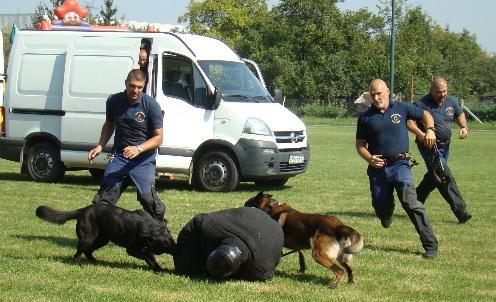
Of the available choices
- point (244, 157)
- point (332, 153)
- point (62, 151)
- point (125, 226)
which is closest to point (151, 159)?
point (125, 226)

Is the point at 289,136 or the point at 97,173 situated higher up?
the point at 289,136

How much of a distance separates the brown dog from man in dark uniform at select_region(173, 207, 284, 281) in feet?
0.54

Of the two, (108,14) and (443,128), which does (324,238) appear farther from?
(108,14)

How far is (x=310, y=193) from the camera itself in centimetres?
1450

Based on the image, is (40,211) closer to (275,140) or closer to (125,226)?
(125,226)

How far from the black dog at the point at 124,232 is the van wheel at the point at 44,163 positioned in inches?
296

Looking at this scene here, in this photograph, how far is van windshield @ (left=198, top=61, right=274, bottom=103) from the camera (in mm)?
14258

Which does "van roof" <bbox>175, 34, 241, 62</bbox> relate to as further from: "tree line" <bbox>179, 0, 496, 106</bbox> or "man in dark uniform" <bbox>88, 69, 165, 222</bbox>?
"tree line" <bbox>179, 0, 496, 106</bbox>

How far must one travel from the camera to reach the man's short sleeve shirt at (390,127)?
8.53m

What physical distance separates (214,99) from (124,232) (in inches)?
265

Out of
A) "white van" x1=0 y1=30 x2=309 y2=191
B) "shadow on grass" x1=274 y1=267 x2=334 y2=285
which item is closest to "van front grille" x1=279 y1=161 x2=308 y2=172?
"white van" x1=0 y1=30 x2=309 y2=191

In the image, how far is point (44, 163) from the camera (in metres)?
15.0

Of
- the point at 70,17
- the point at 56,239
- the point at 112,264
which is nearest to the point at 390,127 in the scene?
the point at 112,264

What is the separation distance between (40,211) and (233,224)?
79.3 inches
